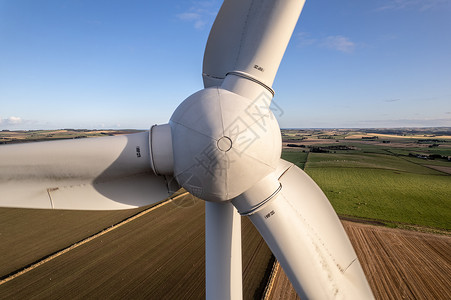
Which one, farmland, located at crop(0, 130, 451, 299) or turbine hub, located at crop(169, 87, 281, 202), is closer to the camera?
turbine hub, located at crop(169, 87, 281, 202)

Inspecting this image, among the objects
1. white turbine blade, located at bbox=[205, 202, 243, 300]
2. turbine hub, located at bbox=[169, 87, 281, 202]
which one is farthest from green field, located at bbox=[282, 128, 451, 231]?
turbine hub, located at bbox=[169, 87, 281, 202]

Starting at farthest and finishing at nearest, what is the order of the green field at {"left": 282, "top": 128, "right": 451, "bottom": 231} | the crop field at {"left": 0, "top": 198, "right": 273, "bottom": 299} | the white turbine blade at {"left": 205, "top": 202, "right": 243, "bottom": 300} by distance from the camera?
the green field at {"left": 282, "top": 128, "right": 451, "bottom": 231}
the crop field at {"left": 0, "top": 198, "right": 273, "bottom": 299}
the white turbine blade at {"left": 205, "top": 202, "right": 243, "bottom": 300}

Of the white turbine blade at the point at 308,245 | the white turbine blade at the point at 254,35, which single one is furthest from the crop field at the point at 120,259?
the white turbine blade at the point at 254,35

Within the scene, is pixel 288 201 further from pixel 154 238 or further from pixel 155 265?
pixel 154 238

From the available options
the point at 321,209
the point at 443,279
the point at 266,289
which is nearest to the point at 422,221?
the point at 443,279

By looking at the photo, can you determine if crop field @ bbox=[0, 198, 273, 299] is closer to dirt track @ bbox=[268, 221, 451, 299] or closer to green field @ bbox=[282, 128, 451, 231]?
dirt track @ bbox=[268, 221, 451, 299]

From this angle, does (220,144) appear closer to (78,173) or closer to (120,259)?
(78,173)
